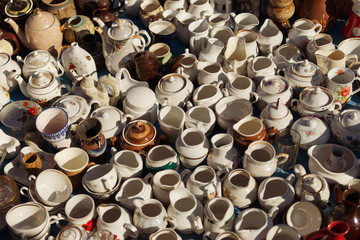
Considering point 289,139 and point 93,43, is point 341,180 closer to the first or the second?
point 289,139

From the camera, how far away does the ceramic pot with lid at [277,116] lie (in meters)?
4.06

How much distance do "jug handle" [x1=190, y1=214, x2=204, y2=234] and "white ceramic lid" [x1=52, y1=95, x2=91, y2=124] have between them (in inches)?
60.4

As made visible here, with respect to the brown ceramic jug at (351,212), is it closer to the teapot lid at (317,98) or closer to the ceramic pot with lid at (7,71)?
the teapot lid at (317,98)

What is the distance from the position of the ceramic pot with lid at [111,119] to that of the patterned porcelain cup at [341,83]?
6.59 feet

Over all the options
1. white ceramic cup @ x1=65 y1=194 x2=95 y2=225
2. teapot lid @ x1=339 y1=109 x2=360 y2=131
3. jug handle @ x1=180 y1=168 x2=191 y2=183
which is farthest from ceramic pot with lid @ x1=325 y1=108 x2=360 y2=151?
Result: white ceramic cup @ x1=65 y1=194 x2=95 y2=225

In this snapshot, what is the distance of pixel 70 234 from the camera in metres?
3.23

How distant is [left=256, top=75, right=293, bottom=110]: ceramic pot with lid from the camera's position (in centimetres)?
427

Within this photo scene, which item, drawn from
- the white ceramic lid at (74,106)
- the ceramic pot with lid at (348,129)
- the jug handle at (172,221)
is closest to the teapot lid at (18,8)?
the white ceramic lid at (74,106)

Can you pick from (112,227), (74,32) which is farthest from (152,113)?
(74,32)

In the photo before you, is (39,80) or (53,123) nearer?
(53,123)

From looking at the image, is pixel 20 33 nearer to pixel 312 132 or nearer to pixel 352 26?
pixel 312 132

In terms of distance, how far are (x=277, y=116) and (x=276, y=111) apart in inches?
1.9

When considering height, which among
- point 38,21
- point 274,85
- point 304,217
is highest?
point 38,21

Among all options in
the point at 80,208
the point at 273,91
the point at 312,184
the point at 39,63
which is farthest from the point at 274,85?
the point at 39,63
